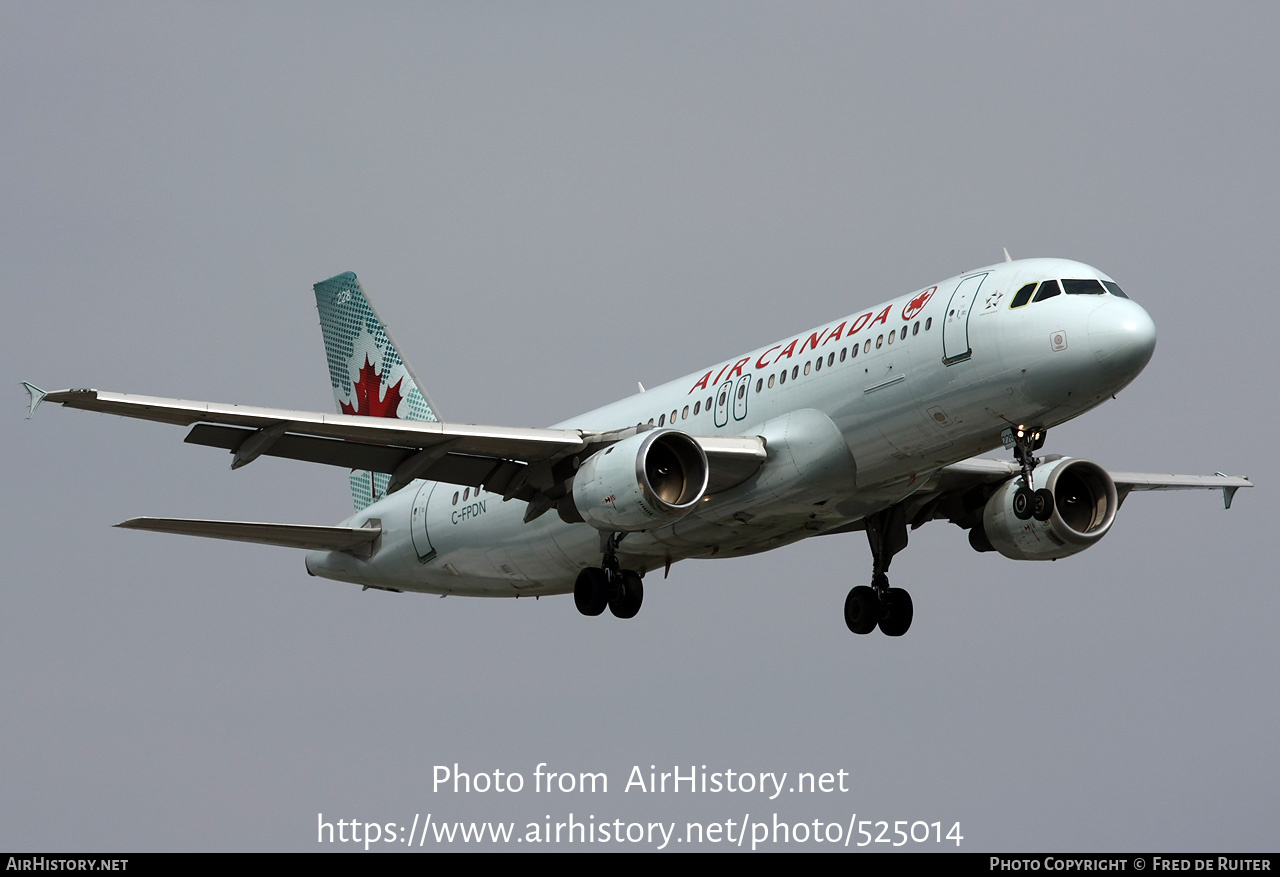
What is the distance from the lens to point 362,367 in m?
51.0

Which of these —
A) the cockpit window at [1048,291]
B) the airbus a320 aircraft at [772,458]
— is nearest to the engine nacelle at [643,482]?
the airbus a320 aircraft at [772,458]

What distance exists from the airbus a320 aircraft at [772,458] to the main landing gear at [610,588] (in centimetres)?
4

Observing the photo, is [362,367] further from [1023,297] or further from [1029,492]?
[1023,297]

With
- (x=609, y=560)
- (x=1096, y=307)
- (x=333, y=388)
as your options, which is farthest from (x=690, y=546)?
(x=333, y=388)

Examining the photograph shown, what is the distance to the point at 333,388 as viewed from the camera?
51938mm

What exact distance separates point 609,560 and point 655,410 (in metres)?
3.25

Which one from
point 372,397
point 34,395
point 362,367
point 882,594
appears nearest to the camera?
point 34,395

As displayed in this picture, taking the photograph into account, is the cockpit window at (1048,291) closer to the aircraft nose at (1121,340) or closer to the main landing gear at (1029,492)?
the aircraft nose at (1121,340)

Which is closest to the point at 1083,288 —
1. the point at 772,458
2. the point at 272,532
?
the point at 772,458

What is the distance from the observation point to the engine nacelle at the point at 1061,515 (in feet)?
130

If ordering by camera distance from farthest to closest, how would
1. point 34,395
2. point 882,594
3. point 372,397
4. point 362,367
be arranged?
1. point 362,367
2. point 372,397
3. point 882,594
4. point 34,395

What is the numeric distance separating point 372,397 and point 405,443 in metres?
13.9

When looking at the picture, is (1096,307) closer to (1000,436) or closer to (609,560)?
(1000,436)

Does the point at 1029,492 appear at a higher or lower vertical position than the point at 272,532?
lower
